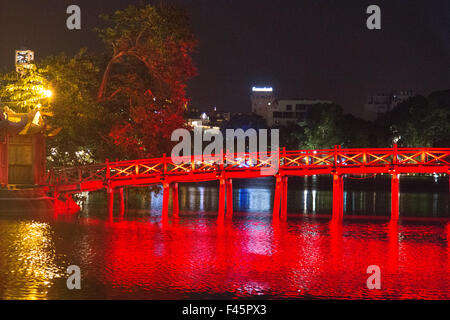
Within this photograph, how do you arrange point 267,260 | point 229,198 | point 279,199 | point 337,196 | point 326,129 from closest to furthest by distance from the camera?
point 267,260 → point 337,196 → point 279,199 → point 229,198 → point 326,129

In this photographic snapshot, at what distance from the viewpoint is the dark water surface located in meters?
19.7

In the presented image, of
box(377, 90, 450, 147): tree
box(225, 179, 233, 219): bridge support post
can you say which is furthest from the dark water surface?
box(377, 90, 450, 147): tree

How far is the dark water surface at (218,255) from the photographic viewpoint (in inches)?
774

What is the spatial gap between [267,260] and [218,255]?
6.65 feet

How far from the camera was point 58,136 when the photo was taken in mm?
40531

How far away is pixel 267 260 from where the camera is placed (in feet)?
79.4

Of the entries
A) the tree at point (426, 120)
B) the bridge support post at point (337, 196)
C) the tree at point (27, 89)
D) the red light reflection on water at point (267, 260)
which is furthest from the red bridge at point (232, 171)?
the tree at point (426, 120)

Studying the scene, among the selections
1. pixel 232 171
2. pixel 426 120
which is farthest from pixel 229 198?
pixel 426 120

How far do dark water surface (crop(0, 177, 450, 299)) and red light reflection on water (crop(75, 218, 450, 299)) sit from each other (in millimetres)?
34

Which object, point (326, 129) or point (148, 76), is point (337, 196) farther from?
point (326, 129)

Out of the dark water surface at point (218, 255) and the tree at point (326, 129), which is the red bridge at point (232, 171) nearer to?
the dark water surface at point (218, 255)

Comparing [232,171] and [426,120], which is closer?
[232,171]

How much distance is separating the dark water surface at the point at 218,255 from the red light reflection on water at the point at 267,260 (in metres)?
0.03

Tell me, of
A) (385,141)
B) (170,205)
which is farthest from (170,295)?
(385,141)
